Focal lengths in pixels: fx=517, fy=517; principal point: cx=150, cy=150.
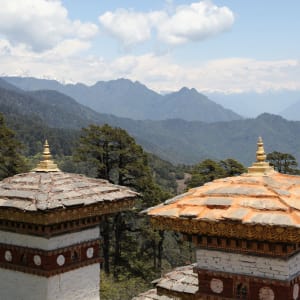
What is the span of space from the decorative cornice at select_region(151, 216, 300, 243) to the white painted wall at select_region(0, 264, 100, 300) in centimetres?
326

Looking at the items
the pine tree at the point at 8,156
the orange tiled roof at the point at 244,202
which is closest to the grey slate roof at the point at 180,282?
the orange tiled roof at the point at 244,202

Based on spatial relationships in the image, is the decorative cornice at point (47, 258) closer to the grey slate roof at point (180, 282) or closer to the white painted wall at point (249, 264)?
the grey slate roof at point (180, 282)

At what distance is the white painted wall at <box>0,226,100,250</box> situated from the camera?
30.8ft

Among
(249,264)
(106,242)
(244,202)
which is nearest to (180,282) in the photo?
(249,264)

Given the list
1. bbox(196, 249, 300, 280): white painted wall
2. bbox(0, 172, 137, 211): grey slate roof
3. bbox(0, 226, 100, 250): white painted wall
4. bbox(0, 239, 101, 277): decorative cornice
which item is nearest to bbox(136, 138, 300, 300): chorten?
bbox(196, 249, 300, 280): white painted wall

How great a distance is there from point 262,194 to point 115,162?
1059 inches

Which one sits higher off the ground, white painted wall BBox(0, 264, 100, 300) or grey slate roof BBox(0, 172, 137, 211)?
grey slate roof BBox(0, 172, 137, 211)

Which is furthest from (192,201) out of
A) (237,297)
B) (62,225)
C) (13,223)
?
(13,223)

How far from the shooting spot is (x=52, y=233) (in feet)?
30.7

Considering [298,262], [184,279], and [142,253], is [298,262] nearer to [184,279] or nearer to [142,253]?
[184,279]

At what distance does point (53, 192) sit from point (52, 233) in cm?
74

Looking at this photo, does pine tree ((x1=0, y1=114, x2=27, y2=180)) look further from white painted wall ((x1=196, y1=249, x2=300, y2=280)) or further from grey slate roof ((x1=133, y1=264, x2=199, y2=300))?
white painted wall ((x1=196, y1=249, x2=300, y2=280))

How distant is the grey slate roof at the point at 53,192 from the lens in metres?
9.02

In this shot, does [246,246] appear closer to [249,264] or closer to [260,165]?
[249,264]
